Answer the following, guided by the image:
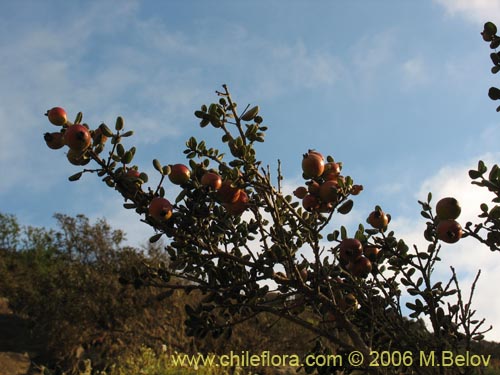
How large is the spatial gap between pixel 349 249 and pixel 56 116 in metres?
1.86

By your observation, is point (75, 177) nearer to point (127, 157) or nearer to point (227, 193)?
point (127, 157)

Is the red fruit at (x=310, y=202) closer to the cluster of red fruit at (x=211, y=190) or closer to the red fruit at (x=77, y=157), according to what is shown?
the cluster of red fruit at (x=211, y=190)

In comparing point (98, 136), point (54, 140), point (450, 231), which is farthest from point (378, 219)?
point (54, 140)

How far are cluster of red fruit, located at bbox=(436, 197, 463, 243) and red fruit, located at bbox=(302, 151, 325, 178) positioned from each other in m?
0.75

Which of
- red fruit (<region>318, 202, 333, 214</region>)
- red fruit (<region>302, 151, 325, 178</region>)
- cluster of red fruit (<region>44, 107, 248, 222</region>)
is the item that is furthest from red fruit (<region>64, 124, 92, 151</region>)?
red fruit (<region>318, 202, 333, 214</region>)

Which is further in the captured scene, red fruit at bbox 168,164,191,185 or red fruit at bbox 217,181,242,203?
red fruit at bbox 168,164,191,185

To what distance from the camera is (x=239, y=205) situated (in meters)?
3.01

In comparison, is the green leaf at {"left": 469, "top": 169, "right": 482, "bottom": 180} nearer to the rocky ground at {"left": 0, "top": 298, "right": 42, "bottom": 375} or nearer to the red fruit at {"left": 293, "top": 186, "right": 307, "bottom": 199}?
the red fruit at {"left": 293, "top": 186, "right": 307, "bottom": 199}

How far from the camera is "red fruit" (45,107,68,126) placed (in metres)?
2.88

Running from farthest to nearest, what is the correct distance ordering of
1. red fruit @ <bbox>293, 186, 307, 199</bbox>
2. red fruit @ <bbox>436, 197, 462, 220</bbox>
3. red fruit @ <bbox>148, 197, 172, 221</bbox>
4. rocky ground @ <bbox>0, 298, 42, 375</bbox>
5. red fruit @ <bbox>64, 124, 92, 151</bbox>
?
rocky ground @ <bbox>0, 298, 42, 375</bbox> → red fruit @ <bbox>293, 186, 307, 199</bbox> → red fruit @ <bbox>436, 197, 462, 220</bbox> → red fruit @ <bbox>148, 197, 172, 221</bbox> → red fruit @ <bbox>64, 124, 92, 151</bbox>

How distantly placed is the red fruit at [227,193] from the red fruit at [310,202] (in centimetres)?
41

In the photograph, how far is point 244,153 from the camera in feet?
9.48

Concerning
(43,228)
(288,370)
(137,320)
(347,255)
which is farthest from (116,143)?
(43,228)

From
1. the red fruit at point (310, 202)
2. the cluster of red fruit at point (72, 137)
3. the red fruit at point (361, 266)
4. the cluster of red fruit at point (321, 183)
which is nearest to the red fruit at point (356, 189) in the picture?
the cluster of red fruit at point (321, 183)
